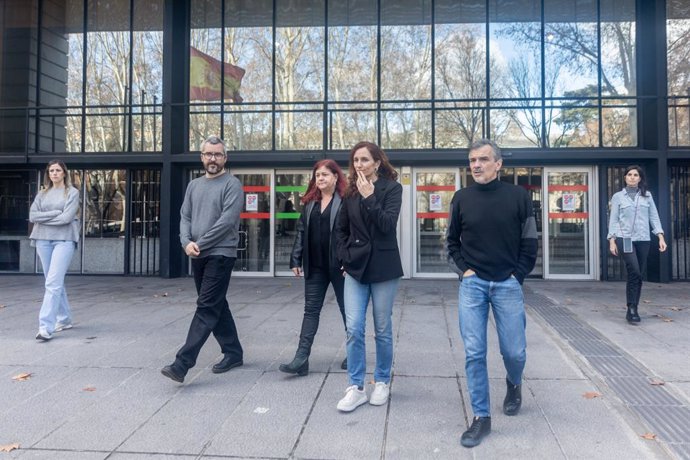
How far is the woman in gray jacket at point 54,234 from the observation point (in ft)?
17.4

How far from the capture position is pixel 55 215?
532 centimetres

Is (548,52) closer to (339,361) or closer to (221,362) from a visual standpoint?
(339,361)

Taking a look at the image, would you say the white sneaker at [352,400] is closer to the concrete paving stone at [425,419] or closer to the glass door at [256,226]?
the concrete paving stone at [425,419]

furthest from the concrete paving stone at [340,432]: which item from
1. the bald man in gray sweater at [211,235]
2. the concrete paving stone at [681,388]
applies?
the concrete paving stone at [681,388]

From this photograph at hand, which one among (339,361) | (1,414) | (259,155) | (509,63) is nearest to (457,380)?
(339,361)

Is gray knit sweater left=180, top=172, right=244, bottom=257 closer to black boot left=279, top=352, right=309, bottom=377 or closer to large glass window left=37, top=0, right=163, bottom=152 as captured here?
black boot left=279, top=352, right=309, bottom=377

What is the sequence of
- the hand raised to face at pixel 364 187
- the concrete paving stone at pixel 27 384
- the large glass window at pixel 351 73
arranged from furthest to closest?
the large glass window at pixel 351 73 → the concrete paving stone at pixel 27 384 → the hand raised to face at pixel 364 187

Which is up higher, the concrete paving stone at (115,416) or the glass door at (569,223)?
the glass door at (569,223)

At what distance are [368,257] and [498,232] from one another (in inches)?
33.3

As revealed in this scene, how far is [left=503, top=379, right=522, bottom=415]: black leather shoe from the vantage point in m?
3.29

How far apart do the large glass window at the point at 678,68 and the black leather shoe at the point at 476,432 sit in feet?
33.4

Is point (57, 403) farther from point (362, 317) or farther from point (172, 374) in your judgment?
point (362, 317)

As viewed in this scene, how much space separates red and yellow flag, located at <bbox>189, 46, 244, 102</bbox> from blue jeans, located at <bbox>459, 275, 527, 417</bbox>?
9870 millimetres

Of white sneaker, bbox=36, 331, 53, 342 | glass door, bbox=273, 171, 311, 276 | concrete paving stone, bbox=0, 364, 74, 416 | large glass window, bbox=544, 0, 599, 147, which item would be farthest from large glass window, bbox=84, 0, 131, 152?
large glass window, bbox=544, 0, 599, 147
